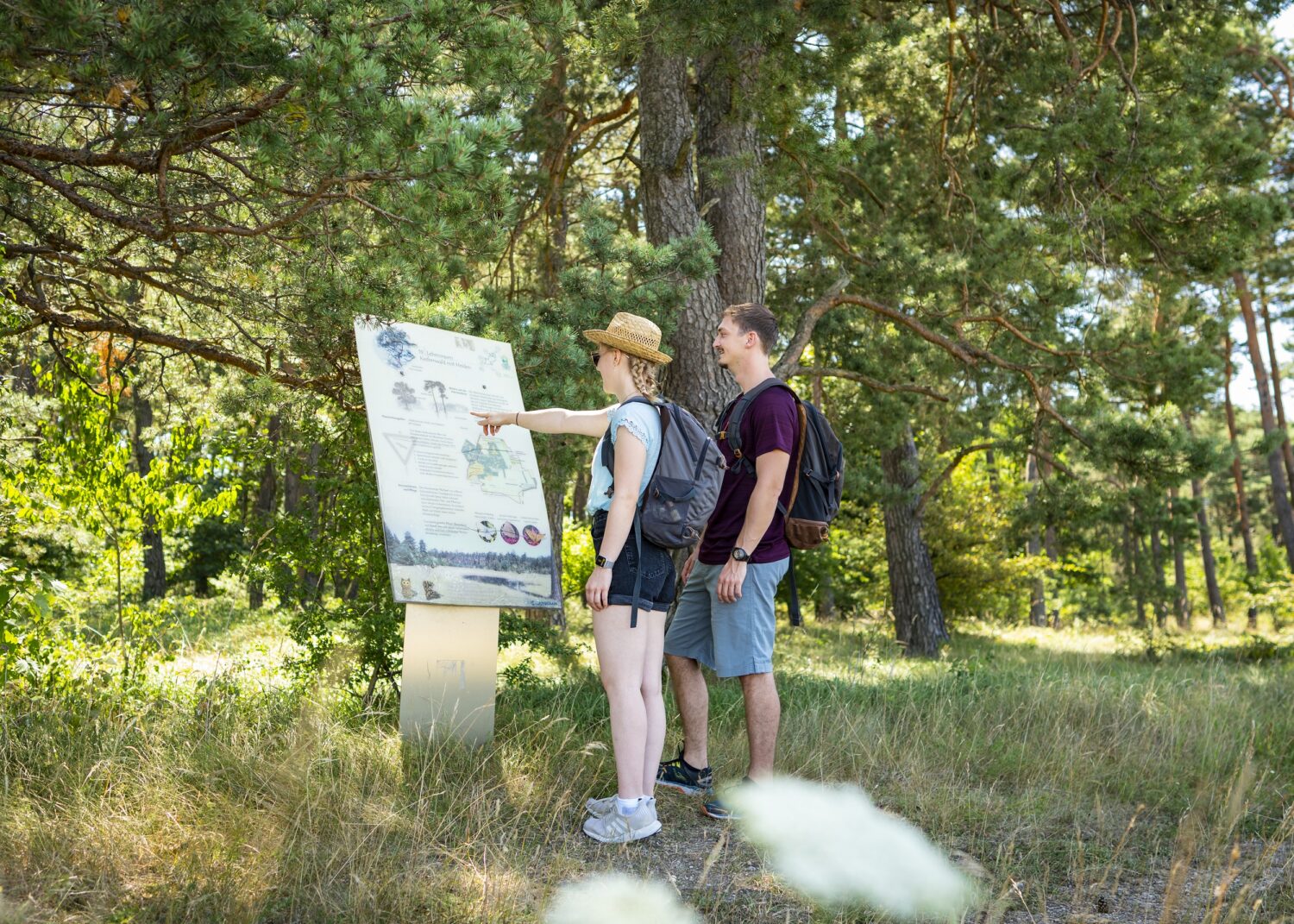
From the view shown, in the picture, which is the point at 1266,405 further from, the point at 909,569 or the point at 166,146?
the point at 166,146

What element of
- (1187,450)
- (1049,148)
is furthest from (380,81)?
(1187,450)

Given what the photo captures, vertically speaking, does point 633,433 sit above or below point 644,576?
above

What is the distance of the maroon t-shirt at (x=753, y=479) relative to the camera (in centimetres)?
400

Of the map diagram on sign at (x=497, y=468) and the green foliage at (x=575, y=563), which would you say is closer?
the map diagram on sign at (x=497, y=468)

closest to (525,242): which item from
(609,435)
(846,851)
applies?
(609,435)

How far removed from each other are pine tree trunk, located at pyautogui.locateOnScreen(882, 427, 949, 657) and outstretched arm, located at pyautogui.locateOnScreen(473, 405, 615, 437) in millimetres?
8736

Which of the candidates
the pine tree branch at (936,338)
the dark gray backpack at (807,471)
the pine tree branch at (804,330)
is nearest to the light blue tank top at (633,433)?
the dark gray backpack at (807,471)

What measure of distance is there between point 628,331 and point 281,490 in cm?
1622

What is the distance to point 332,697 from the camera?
4.88 metres

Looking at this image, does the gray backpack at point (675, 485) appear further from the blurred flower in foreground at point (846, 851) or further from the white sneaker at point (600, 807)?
the blurred flower in foreground at point (846, 851)

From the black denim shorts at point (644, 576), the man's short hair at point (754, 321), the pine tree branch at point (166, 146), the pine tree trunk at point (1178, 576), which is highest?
the pine tree branch at point (166, 146)

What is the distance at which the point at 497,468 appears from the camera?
448cm

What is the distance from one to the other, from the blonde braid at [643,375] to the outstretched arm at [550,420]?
0.15 m

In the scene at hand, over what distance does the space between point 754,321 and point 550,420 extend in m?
0.92
